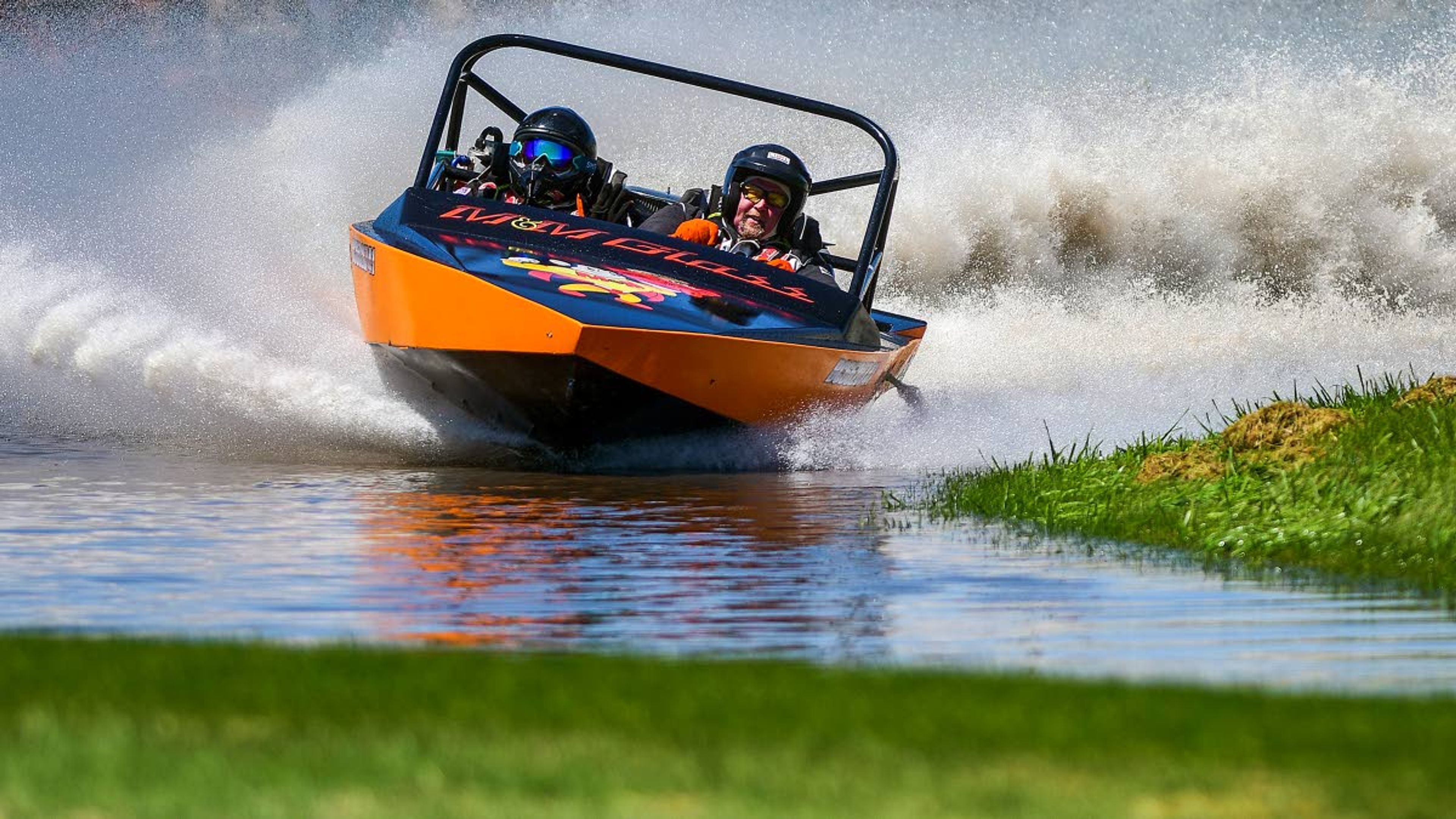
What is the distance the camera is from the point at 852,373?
468 inches

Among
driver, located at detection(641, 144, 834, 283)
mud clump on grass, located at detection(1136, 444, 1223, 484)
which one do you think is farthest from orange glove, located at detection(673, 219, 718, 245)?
mud clump on grass, located at detection(1136, 444, 1223, 484)

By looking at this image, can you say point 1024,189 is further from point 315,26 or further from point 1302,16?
point 315,26

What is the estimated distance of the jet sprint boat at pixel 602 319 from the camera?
411 inches

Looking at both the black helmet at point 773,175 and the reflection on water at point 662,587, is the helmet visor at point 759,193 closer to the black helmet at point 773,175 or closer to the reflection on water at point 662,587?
the black helmet at point 773,175

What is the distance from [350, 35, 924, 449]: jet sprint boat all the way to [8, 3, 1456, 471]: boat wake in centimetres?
46

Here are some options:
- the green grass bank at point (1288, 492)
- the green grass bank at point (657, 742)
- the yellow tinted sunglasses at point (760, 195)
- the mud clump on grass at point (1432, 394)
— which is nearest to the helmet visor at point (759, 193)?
the yellow tinted sunglasses at point (760, 195)

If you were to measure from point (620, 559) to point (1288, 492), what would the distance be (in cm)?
278

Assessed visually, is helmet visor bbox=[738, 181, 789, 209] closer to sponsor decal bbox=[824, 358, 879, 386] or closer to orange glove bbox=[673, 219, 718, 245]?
orange glove bbox=[673, 219, 718, 245]

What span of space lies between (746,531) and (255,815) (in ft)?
17.8

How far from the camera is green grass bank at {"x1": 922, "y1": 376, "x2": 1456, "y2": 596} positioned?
7.78 meters

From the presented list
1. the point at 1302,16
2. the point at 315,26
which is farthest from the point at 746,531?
the point at 315,26

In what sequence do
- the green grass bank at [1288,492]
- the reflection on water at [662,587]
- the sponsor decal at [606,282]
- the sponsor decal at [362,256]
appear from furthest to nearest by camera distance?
the sponsor decal at [362,256] → the sponsor decal at [606,282] → the green grass bank at [1288,492] → the reflection on water at [662,587]

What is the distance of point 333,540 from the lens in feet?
26.6

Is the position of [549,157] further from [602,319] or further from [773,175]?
[602,319]
